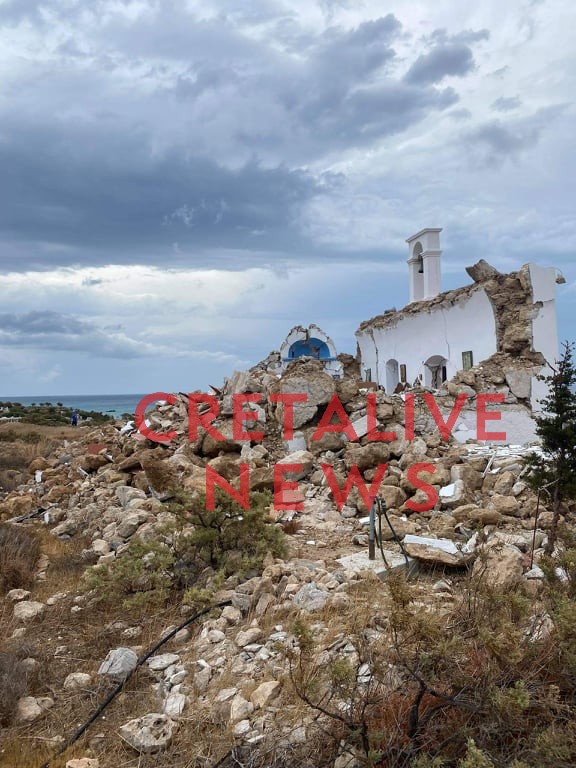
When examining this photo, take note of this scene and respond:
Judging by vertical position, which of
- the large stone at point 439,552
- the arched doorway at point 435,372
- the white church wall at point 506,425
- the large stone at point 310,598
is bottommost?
the large stone at point 310,598

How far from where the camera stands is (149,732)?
10.6ft

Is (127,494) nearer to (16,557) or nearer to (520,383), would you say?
(16,557)

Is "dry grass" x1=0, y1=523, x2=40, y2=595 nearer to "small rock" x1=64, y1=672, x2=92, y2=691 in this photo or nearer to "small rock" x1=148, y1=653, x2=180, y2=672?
"small rock" x1=64, y1=672, x2=92, y2=691

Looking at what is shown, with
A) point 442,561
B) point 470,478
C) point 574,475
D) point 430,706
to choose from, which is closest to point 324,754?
point 430,706

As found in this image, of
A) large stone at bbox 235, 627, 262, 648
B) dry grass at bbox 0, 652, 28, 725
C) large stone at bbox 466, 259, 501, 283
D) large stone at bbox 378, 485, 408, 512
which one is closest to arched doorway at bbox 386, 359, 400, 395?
large stone at bbox 466, 259, 501, 283

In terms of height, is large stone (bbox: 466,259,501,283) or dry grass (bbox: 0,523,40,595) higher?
large stone (bbox: 466,259,501,283)

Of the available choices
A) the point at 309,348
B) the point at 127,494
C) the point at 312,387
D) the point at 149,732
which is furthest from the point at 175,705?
the point at 309,348

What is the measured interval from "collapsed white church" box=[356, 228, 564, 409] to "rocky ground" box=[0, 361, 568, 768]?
2.15 m

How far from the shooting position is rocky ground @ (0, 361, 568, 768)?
3.26 meters

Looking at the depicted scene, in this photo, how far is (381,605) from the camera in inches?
Answer: 166

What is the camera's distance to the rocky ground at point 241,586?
3.26 meters

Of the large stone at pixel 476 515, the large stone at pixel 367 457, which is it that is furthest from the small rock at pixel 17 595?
the large stone at pixel 476 515

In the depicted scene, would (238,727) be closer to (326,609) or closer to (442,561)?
(326,609)

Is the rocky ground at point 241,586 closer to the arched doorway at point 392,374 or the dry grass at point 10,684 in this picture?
the dry grass at point 10,684
